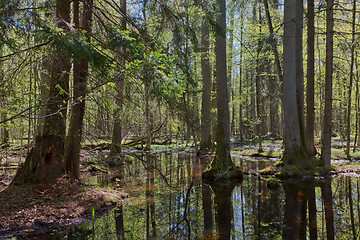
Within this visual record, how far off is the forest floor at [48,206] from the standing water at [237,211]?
0.48m

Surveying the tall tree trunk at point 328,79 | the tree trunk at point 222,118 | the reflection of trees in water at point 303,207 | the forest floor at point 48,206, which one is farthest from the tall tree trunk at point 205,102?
the forest floor at point 48,206

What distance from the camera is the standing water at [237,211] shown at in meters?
4.79

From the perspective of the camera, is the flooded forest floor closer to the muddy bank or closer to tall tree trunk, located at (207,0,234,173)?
the muddy bank

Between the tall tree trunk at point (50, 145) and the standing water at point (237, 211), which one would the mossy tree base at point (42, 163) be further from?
the standing water at point (237, 211)

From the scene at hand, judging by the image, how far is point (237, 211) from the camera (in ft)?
19.9

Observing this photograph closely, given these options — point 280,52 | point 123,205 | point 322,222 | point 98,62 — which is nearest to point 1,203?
point 123,205

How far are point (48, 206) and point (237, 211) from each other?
414 cm

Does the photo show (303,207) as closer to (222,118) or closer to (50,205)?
(222,118)

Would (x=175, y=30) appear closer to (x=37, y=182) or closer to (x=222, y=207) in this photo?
(x=222, y=207)

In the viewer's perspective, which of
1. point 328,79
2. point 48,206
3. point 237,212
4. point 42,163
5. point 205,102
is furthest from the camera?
point 205,102

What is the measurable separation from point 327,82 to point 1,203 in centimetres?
1051

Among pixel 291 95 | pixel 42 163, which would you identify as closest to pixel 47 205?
pixel 42 163

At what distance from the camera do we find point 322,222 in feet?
16.7

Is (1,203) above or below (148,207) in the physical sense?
above
